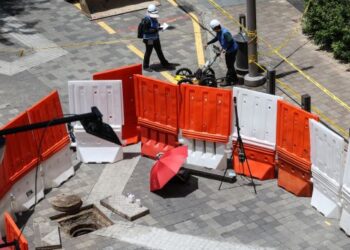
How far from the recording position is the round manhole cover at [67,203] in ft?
43.8

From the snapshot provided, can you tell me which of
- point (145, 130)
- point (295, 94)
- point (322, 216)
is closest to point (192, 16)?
point (295, 94)

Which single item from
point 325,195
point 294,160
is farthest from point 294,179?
point 325,195

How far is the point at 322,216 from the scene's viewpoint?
13047mm

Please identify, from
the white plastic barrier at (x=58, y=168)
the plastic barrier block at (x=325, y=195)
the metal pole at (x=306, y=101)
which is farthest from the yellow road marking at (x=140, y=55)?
the plastic barrier block at (x=325, y=195)

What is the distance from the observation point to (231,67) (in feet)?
57.7

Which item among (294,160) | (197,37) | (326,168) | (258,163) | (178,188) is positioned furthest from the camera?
(197,37)

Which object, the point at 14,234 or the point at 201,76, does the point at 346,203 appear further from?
the point at 201,76

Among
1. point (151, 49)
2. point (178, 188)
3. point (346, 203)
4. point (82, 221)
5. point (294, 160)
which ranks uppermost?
point (151, 49)

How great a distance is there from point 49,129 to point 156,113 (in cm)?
203

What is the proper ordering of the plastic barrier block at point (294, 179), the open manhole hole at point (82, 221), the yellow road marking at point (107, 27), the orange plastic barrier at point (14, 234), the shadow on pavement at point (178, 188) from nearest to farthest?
the orange plastic barrier at point (14, 234)
the open manhole hole at point (82, 221)
the plastic barrier block at point (294, 179)
the shadow on pavement at point (178, 188)
the yellow road marking at point (107, 27)

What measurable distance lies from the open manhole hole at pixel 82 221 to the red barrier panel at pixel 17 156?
954mm

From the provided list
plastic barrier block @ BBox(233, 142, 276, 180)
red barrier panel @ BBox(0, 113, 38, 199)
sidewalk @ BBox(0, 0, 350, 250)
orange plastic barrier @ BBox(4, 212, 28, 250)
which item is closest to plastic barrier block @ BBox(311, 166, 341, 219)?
sidewalk @ BBox(0, 0, 350, 250)

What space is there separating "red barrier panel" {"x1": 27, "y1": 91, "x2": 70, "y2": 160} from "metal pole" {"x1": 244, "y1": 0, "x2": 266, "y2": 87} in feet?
16.2

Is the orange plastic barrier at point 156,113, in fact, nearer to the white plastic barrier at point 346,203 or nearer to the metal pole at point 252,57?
the metal pole at point 252,57
